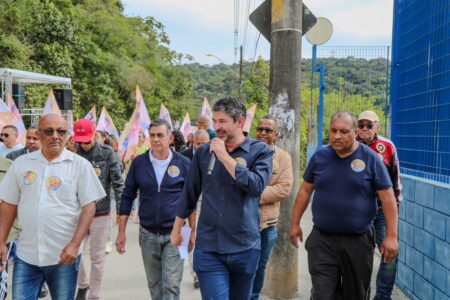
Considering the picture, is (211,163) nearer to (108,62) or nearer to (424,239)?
(424,239)

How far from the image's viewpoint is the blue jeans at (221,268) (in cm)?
355

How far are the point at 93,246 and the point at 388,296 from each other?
10.6 feet

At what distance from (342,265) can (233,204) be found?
1.21m

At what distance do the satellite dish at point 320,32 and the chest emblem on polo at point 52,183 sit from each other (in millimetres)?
7580

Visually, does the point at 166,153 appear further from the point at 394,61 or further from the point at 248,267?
the point at 394,61

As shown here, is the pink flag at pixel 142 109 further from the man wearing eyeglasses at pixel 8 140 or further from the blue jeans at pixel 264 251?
the blue jeans at pixel 264 251

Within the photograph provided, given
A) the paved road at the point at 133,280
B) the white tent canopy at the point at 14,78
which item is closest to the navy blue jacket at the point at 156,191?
the paved road at the point at 133,280

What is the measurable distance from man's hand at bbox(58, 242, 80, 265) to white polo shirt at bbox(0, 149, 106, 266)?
72mm

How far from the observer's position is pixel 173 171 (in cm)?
462

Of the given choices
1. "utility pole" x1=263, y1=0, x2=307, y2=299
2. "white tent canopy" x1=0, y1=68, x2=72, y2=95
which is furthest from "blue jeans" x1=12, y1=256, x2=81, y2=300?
"white tent canopy" x1=0, y1=68, x2=72, y2=95

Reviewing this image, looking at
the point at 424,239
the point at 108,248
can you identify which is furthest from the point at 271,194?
the point at 108,248

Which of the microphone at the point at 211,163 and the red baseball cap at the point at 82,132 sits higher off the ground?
the red baseball cap at the point at 82,132

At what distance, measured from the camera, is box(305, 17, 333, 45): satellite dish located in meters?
10.2

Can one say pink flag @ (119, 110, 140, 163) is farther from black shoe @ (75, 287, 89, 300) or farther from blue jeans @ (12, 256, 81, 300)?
blue jeans @ (12, 256, 81, 300)
